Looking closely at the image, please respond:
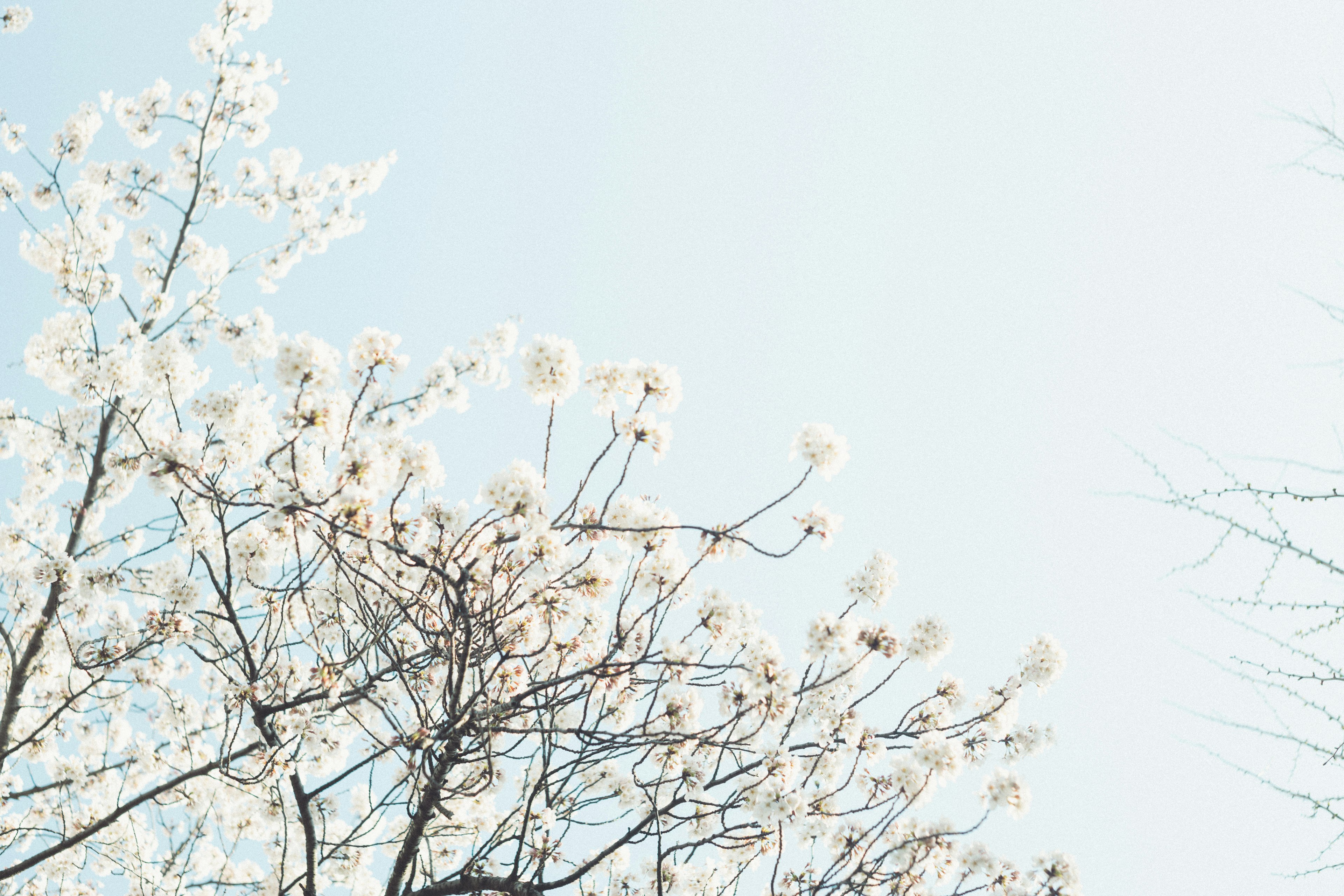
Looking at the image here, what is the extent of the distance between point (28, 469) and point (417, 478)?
6848 mm

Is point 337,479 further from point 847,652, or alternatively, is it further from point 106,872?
point 106,872

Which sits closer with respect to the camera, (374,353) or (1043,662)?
(374,353)

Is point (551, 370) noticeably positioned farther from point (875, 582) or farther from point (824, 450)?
point (875, 582)

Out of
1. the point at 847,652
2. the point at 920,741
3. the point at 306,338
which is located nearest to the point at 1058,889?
the point at 920,741

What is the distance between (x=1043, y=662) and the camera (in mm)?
6617

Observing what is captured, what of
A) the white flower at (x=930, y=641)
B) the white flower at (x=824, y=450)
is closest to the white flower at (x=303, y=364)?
the white flower at (x=824, y=450)

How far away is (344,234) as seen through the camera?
30.7ft

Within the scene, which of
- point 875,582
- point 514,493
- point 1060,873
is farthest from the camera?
point 875,582

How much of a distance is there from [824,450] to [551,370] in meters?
1.86

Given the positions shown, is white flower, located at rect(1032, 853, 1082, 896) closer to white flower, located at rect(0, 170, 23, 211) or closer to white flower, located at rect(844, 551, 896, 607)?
white flower, located at rect(844, 551, 896, 607)

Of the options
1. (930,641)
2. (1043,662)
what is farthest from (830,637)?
(1043,662)

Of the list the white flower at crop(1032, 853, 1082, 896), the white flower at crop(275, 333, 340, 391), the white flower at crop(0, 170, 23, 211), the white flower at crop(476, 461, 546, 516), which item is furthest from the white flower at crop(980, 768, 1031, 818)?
the white flower at crop(0, 170, 23, 211)

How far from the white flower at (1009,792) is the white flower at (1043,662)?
96 cm

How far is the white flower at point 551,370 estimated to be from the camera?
5102 millimetres
